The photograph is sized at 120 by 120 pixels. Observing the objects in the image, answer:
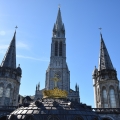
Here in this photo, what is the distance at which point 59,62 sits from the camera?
262 ft

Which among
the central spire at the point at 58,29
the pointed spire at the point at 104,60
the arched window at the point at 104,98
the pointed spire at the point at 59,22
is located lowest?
the arched window at the point at 104,98

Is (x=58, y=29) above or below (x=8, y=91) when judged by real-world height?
above

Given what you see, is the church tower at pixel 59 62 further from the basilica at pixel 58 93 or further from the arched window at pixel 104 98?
the arched window at pixel 104 98

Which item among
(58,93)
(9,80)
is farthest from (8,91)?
(58,93)

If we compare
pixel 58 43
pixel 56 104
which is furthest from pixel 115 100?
pixel 58 43

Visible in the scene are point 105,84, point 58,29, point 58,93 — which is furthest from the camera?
point 58,29

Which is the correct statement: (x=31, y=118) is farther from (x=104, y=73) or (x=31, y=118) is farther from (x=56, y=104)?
(x=104, y=73)

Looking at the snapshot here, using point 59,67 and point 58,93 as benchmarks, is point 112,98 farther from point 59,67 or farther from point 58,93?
point 59,67

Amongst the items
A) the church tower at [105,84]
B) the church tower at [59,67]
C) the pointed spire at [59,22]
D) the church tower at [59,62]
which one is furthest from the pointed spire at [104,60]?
the pointed spire at [59,22]

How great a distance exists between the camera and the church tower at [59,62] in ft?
→ 244

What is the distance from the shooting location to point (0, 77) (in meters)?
42.7

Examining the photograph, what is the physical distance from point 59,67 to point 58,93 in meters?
58.9

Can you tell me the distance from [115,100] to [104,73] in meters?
6.98

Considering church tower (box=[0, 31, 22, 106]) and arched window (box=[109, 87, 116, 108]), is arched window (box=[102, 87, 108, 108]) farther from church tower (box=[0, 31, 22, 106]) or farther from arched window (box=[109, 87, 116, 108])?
church tower (box=[0, 31, 22, 106])
